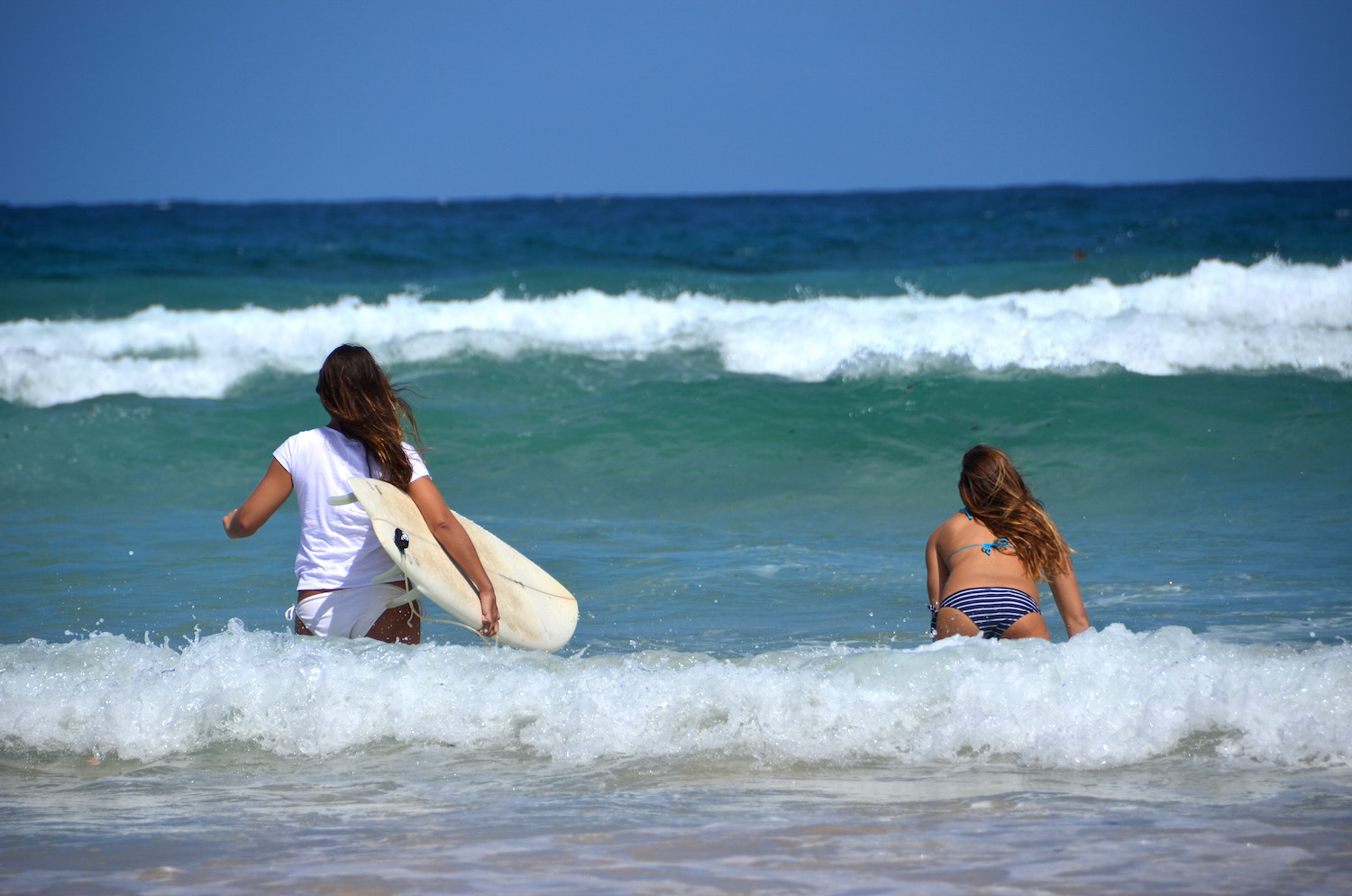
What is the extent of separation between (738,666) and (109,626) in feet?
10.1

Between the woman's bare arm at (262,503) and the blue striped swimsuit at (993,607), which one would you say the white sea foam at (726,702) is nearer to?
the blue striped swimsuit at (993,607)

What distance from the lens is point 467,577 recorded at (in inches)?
153

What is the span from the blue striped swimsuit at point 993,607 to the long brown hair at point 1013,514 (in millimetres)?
123

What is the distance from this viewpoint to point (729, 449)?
9523mm

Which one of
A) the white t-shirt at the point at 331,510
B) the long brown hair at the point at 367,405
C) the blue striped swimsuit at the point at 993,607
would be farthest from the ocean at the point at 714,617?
the long brown hair at the point at 367,405

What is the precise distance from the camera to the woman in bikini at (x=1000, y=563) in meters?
4.25

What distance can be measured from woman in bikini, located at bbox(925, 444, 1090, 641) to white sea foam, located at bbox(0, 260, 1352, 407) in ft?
24.2

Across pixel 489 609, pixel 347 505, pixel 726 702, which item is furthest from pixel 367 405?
pixel 726 702

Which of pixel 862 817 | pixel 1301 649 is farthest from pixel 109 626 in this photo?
pixel 1301 649

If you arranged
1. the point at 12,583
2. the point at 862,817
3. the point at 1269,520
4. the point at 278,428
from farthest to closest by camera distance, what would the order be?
1. the point at 278,428
2. the point at 1269,520
3. the point at 12,583
4. the point at 862,817

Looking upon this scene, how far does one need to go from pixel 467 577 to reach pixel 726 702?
95 centimetres

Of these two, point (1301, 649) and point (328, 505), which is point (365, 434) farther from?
point (1301, 649)

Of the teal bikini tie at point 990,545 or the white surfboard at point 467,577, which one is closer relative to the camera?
the white surfboard at point 467,577

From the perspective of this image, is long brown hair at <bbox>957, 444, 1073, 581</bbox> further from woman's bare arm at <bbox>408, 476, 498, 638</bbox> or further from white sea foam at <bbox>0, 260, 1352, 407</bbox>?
white sea foam at <bbox>0, 260, 1352, 407</bbox>
